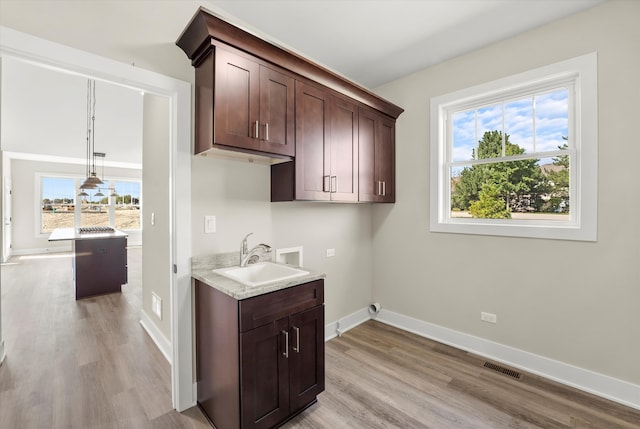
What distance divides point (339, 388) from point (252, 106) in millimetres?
2136

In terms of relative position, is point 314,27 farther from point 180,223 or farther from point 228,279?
point 228,279

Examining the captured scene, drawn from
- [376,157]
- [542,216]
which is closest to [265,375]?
[376,157]

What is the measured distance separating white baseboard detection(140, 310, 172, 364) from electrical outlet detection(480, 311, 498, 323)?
2894 mm

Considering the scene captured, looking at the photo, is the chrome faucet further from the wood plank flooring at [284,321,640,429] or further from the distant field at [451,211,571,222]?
the distant field at [451,211,571,222]

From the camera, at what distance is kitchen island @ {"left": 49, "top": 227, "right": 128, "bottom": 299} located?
13.9 ft

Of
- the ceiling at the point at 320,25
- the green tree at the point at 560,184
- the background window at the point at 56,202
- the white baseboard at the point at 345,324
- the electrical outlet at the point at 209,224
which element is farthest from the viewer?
the background window at the point at 56,202

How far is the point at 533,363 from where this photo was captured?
2.38 meters

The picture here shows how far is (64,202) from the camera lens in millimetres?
8500

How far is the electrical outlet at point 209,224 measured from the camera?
6.69 feet

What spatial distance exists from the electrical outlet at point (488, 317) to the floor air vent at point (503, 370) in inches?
14.2

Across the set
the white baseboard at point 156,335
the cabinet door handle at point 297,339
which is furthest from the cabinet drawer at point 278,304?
the white baseboard at point 156,335

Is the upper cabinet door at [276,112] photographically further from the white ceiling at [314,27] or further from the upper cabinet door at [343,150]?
the upper cabinet door at [343,150]

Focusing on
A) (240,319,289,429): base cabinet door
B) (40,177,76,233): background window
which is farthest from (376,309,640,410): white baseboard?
(40,177,76,233): background window

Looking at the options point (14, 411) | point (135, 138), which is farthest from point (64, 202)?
point (14, 411)
